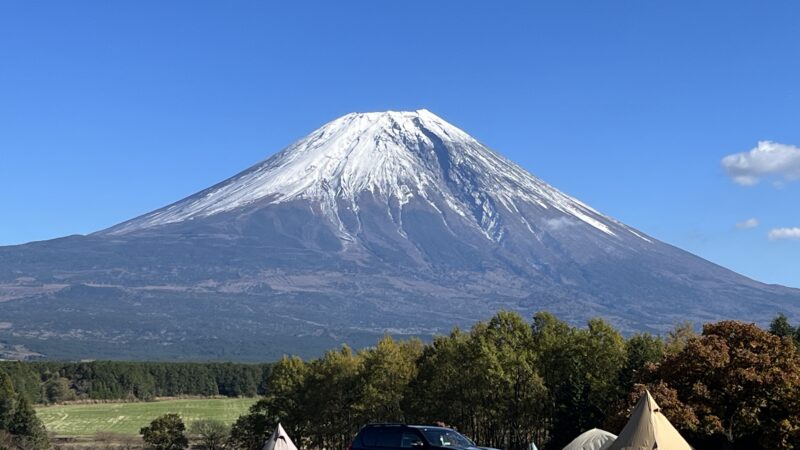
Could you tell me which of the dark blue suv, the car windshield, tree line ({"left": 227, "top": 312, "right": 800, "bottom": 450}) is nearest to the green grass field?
tree line ({"left": 227, "top": 312, "right": 800, "bottom": 450})

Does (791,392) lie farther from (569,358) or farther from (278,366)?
(278,366)

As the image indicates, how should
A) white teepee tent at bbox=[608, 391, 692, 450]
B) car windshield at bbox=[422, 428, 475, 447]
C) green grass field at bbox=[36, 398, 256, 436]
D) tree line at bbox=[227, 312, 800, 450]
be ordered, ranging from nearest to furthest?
car windshield at bbox=[422, 428, 475, 447], white teepee tent at bbox=[608, 391, 692, 450], tree line at bbox=[227, 312, 800, 450], green grass field at bbox=[36, 398, 256, 436]

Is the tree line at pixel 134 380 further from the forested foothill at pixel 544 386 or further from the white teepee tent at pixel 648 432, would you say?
the white teepee tent at pixel 648 432

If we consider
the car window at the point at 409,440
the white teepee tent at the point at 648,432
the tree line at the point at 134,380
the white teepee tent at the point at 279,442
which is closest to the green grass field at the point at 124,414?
the tree line at the point at 134,380

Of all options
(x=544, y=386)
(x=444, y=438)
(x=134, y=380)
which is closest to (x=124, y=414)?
(x=134, y=380)

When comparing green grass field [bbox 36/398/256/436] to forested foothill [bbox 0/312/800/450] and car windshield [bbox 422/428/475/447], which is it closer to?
forested foothill [bbox 0/312/800/450]

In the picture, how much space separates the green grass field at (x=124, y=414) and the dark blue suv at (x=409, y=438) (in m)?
65.6

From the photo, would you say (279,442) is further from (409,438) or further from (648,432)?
(648,432)

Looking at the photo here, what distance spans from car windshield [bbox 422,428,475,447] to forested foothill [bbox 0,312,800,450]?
13.0 meters

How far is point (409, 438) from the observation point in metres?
26.7

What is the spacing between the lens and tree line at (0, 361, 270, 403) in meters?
125

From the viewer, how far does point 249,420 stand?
76.2 m

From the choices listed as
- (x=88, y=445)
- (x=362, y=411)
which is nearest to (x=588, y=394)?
(x=362, y=411)

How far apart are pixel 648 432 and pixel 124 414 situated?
87.1 m
